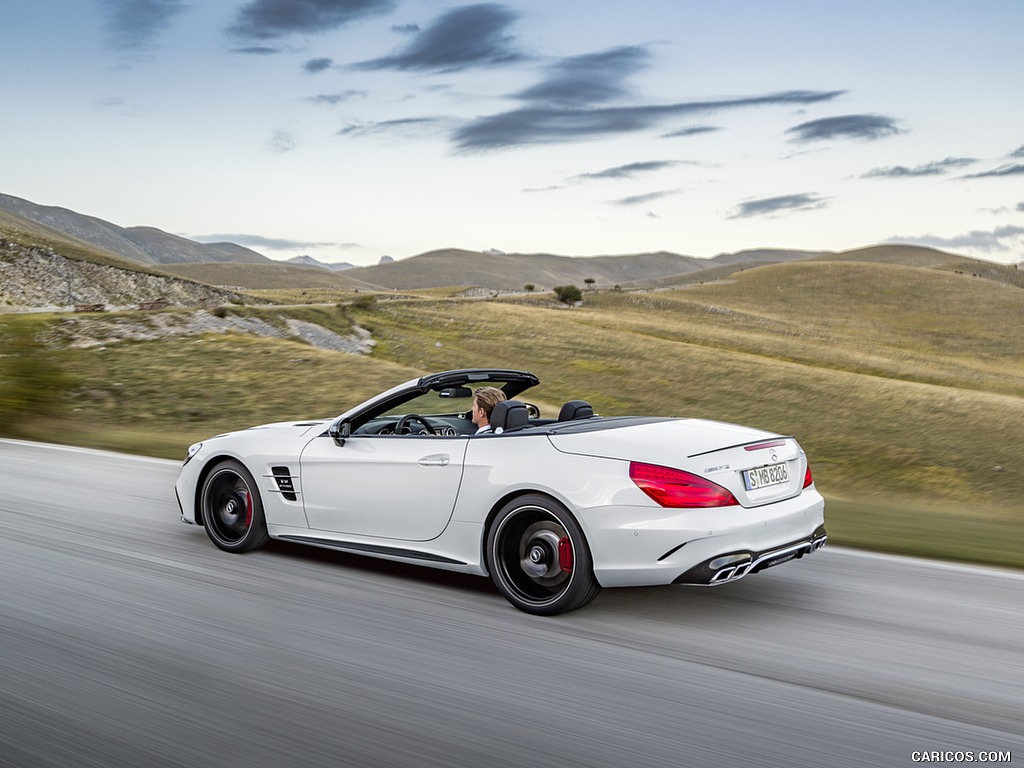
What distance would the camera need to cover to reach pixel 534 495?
16.0 feet

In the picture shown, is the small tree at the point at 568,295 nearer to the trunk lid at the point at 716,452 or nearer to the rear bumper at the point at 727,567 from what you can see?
the trunk lid at the point at 716,452

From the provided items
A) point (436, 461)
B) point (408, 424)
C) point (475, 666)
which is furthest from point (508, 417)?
point (475, 666)

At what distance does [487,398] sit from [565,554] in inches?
53.9

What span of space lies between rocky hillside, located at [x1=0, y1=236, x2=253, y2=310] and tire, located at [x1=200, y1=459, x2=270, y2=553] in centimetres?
7242

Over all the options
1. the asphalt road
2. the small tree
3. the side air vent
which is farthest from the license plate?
the small tree

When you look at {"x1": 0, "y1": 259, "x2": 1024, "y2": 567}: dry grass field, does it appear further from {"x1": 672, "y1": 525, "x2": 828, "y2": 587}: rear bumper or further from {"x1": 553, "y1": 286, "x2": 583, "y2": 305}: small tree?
{"x1": 553, "y1": 286, "x2": 583, "y2": 305}: small tree

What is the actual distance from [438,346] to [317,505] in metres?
35.8

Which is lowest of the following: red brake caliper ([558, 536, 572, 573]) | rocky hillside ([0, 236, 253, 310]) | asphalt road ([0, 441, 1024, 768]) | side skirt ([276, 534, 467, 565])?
asphalt road ([0, 441, 1024, 768])

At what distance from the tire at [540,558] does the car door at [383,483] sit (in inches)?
15.0

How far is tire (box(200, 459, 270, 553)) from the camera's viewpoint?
6191mm

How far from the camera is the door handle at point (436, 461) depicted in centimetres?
527

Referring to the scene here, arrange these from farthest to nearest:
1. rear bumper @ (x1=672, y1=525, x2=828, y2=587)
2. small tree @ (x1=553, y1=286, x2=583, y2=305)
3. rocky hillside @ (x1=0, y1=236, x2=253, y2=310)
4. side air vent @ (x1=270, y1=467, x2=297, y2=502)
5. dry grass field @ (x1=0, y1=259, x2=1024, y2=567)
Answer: small tree @ (x1=553, y1=286, x2=583, y2=305)
rocky hillside @ (x1=0, y1=236, x2=253, y2=310)
dry grass field @ (x1=0, y1=259, x2=1024, y2=567)
side air vent @ (x1=270, y1=467, x2=297, y2=502)
rear bumper @ (x1=672, y1=525, x2=828, y2=587)

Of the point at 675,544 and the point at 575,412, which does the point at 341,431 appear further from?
the point at 675,544

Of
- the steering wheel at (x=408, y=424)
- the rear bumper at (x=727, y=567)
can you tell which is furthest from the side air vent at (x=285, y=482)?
the rear bumper at (x=727, y=567)
